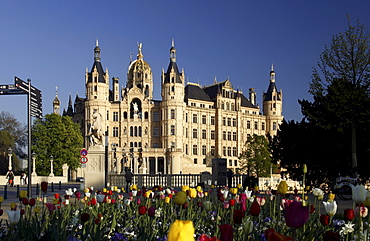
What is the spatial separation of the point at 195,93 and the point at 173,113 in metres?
8.93

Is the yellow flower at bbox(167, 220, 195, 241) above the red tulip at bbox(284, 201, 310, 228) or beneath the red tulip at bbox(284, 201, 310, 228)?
above

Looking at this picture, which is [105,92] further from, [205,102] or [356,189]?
[356,189]

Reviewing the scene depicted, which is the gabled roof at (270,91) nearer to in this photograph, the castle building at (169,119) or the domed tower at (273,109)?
the domed tower at (273,109)

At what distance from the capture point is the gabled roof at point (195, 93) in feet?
249

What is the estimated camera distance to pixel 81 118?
253 feet

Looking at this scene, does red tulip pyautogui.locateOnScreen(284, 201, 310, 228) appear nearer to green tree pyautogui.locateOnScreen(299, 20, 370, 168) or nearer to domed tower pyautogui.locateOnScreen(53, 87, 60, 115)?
green tree pyautogui.locateOnScreen(299, 20, 370, 168)

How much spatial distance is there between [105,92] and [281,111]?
3417 cm

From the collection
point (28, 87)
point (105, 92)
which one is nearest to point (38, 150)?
point (105, 92)

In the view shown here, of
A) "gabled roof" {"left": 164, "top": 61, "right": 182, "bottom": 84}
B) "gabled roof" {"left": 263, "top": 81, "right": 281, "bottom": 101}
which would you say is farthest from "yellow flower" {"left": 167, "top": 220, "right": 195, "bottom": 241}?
"gabled roof" {"left": 263, "top": 81, "right": 281, "bottom": 101}

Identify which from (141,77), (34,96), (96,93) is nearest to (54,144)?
(96,93)

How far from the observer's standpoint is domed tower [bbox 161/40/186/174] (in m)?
66.9

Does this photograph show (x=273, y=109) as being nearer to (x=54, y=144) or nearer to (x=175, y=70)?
(x=175, y=70)

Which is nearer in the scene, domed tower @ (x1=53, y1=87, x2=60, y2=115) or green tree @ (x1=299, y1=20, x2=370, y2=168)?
green tree @ (x1=299, y1=20, x2=370, y2=168)

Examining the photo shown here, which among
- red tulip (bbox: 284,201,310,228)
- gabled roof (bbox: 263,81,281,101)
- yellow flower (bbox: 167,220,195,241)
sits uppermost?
gabled roof (bbox: 263,81,281,101)
